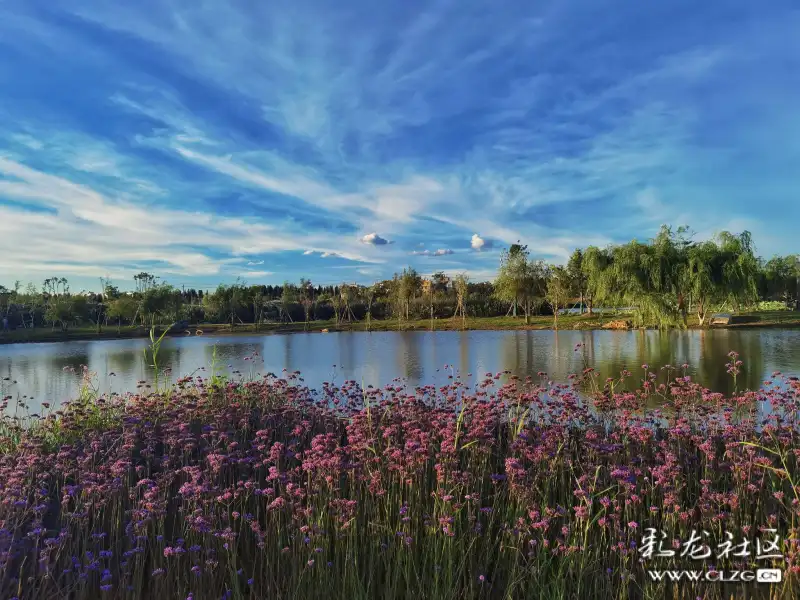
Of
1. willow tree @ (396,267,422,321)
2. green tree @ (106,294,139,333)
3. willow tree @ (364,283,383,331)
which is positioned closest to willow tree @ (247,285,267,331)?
green tree @ (106,294,139,333)

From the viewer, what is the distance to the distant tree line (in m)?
27.1

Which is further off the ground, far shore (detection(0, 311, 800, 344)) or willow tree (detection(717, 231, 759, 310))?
willow tree (detection(717, 231, 759, 310))

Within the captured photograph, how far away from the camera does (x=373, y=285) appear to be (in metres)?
64.4

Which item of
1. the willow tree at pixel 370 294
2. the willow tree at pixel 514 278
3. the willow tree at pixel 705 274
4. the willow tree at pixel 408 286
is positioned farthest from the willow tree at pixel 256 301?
the willow tree at pixel 705 274

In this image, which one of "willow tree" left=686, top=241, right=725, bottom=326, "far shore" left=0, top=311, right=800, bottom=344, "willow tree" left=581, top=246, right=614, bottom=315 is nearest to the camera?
"willow tree" left=686, top=241, right=725, bottom=326

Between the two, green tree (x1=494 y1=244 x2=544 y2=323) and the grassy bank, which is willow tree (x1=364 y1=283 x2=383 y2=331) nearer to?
green tree (x1=494 y1=244 x2=544 y2=323)

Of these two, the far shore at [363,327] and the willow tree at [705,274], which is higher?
the willow tree at [705,274]

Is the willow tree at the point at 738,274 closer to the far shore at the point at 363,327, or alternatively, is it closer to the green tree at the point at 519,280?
the far shore at the point at 363,327

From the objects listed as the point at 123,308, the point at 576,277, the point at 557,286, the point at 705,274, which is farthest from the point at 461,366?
the point at 123,308

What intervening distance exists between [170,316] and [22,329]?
14.6 metres

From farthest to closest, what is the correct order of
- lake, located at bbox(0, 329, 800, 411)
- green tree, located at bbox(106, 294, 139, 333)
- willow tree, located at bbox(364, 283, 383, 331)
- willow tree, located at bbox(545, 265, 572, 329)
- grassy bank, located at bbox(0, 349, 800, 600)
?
1. willow tree, located at bbox(364, 283, 383, 331)
2. green tree, located at bbox(106, 294, 139, 333)
3. willow tree, located at bbox(545, 265, 572, 329)
4. lake, located at bbox(0, 329, 800, 411)
5. grassy bank, located at bbox(0, 349, 800, 600)

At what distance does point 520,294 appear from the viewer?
4378 centimetres

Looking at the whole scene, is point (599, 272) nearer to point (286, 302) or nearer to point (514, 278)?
point (514, 278)

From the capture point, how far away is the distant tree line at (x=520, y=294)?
27.1 meters
